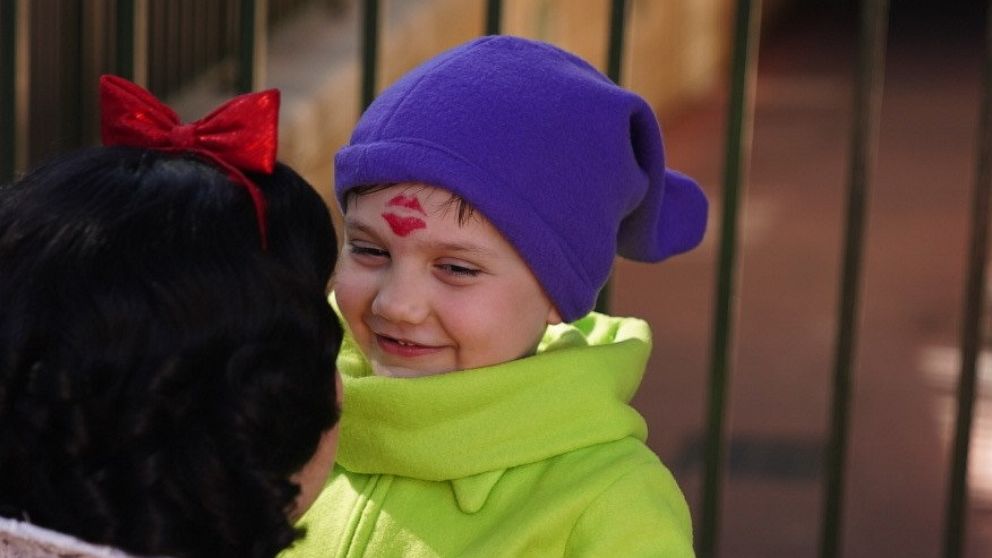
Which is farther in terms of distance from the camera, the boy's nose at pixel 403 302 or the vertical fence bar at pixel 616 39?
the vertical fence bar at pixel 616 39

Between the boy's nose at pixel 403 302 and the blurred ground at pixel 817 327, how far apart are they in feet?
9.11

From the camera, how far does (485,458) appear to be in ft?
6.92

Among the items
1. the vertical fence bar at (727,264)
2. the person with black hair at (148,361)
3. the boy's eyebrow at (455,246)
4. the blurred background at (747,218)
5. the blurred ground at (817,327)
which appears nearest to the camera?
the person with black hair at (148,361)

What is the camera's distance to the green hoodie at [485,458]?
2074 millimetres

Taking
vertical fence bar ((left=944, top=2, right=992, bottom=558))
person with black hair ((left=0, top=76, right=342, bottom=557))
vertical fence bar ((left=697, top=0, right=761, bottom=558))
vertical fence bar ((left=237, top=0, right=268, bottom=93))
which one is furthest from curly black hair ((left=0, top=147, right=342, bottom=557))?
vertical fence bar ((left=944, top=2, right=992, bottom=558))

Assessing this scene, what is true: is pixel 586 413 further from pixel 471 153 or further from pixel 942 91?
pixel 942 91

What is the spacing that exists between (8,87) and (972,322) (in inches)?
66.3

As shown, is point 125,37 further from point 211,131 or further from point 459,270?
point 211,131

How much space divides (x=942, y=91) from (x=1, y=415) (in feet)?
37.5

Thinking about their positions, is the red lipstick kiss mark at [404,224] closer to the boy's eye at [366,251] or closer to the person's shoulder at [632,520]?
the boy's eye at [366,251]

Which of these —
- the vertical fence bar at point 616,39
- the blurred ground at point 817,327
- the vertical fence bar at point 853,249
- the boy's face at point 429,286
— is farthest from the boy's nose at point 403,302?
the blurred ground at point 817,327

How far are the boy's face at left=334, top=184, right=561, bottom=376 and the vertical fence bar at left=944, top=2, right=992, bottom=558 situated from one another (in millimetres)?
1108

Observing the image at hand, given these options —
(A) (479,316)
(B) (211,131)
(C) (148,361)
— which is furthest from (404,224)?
(C) (148,361)

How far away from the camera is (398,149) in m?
2.10
